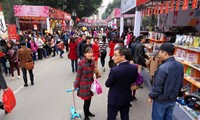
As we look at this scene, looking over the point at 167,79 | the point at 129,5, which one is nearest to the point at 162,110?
the point at 167,79

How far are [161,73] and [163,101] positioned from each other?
530 mm

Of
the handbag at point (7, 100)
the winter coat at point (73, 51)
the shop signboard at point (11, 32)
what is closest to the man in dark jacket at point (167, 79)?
the handbag at point (7, 100)

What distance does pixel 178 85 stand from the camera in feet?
9.50

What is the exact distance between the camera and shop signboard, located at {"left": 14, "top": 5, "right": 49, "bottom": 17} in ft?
51.7

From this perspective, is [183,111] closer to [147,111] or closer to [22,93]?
[147,111]

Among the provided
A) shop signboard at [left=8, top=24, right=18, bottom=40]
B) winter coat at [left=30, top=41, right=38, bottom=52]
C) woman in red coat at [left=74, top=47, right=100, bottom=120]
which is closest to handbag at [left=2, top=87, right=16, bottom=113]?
woman in red coat at [left=74, top=47, right=100, bottom=120]

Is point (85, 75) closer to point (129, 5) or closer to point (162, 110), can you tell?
point (162, 110)

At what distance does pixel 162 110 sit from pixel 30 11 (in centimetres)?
1583

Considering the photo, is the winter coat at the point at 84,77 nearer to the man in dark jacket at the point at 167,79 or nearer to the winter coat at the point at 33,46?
the man in dark jacket at the point at 167,79

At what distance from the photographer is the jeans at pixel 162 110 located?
301 centimetres

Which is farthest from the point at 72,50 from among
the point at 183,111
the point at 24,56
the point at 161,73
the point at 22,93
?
the point at 161,73

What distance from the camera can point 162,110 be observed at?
A: 9.97 feet

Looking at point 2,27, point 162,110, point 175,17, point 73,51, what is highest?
point 175,17

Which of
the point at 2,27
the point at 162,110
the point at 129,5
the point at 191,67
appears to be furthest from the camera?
the point at 129,5
